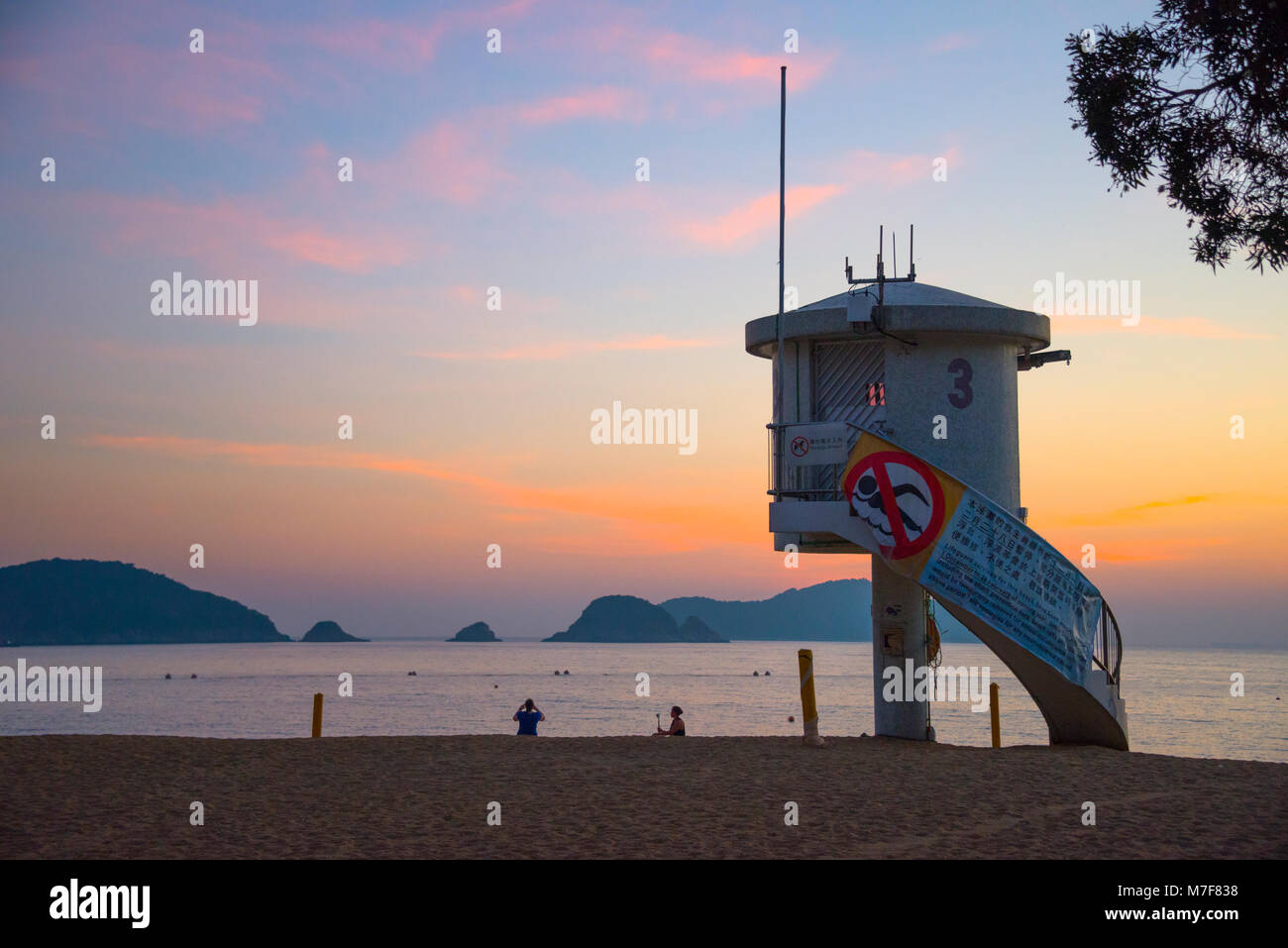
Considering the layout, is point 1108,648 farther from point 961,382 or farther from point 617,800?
point 617,800

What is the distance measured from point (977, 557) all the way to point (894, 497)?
1.50 m

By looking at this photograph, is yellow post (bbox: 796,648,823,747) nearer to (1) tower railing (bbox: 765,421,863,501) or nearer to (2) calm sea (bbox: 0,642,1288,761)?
(1) tower railing (bbox: 765,421,863,501)

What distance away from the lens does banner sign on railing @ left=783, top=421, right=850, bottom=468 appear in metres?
20.1

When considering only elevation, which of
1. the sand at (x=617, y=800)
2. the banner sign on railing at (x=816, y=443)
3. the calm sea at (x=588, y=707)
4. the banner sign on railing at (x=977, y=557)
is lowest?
the calm sea at (x=588, y=707)

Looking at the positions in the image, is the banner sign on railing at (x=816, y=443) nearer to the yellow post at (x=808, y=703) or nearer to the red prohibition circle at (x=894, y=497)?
the red prohibition circle at (x=894, y=497)

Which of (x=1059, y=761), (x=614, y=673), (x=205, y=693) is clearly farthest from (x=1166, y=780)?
(x=614, y=673)

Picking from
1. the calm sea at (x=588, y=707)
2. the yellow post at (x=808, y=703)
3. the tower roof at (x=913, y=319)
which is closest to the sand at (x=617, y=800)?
the yellow post at (x=808, y=703)

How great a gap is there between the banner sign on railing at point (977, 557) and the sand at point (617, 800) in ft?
6.11

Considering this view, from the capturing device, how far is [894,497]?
18906 mm

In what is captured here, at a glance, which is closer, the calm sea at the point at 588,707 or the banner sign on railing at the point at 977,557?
the banner sign on railing at the point at 977,557

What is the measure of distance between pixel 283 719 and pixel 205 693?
36720 mm

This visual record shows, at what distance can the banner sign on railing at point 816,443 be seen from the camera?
20109 millimetres
